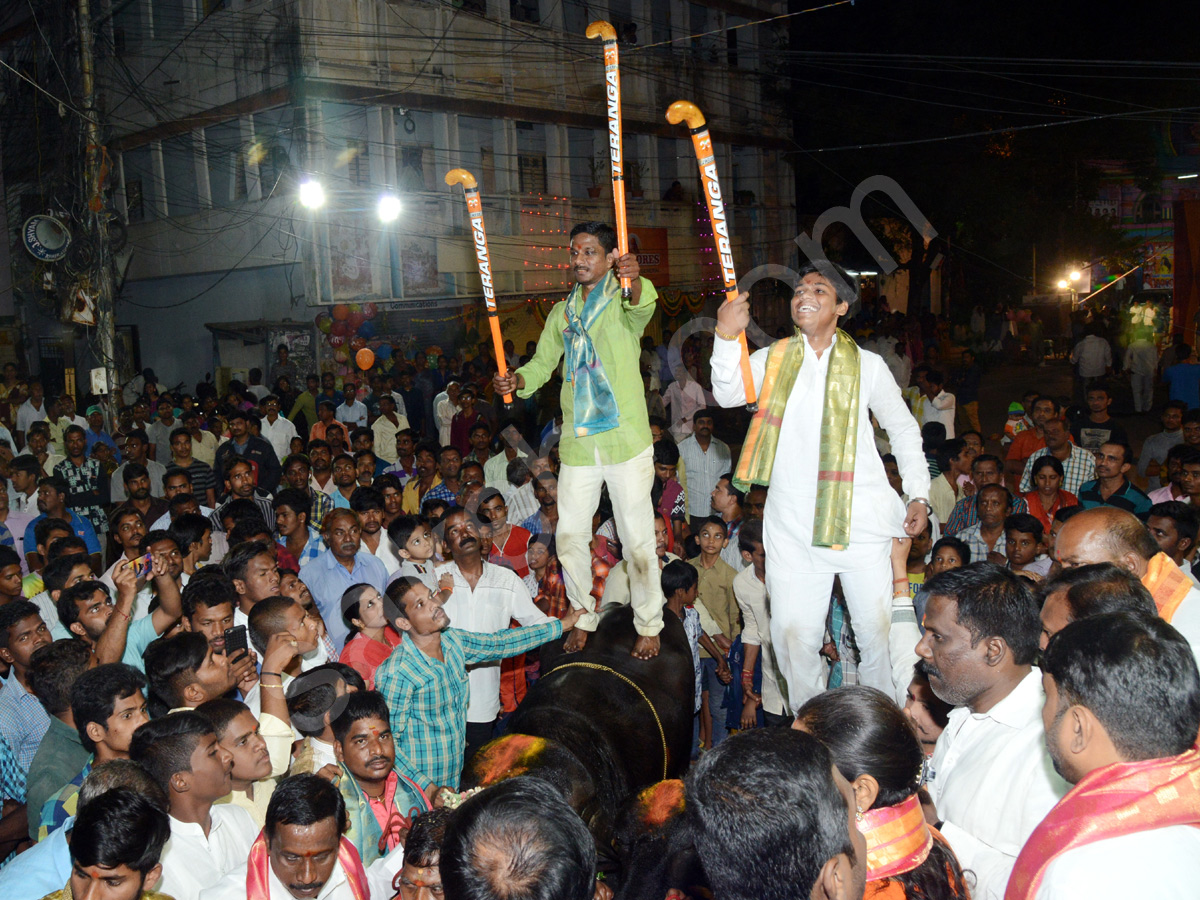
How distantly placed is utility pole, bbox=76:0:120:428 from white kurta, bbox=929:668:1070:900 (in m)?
14.1

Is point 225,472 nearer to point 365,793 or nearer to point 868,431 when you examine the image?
point 365,793

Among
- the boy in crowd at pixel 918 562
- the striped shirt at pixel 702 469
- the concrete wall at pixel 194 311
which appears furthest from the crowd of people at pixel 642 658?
the concrete wall at pixel 194 311

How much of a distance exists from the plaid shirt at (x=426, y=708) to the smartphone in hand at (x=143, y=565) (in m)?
1.55

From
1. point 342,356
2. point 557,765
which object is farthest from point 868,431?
point 342,356

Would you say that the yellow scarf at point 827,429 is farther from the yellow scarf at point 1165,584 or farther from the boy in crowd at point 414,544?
the boy in crowd at point 414,544

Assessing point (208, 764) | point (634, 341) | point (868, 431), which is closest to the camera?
point (208, 764)

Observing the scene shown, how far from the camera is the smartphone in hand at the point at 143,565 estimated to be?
17.7 ft

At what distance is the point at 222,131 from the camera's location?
871 inches

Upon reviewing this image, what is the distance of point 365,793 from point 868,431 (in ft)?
9.54

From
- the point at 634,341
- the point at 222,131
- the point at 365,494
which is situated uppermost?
the point at 222,131

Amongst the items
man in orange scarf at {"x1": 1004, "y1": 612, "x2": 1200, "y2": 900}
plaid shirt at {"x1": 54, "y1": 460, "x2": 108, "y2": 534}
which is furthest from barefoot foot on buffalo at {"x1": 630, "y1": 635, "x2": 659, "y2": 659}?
plaid shirt at {"x1": 54, "y1": 460, "x2": 108, "y2": 534}

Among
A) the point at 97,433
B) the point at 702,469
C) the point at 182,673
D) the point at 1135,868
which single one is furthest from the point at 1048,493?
the point at 97,433

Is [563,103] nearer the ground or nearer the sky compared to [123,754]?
nearer the sky

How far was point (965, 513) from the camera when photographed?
8234 millimetres
